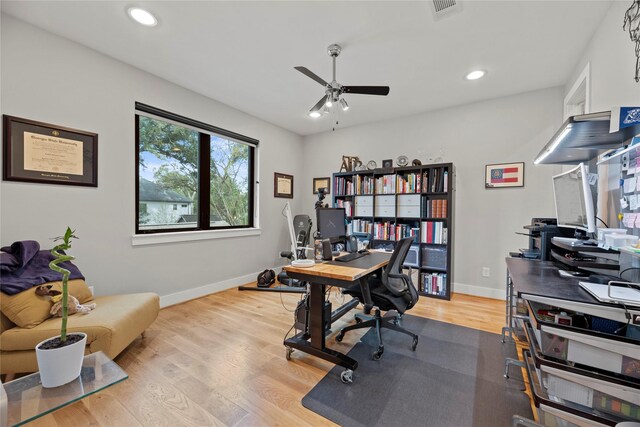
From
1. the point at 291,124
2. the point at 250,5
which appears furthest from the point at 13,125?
the point at 291,124

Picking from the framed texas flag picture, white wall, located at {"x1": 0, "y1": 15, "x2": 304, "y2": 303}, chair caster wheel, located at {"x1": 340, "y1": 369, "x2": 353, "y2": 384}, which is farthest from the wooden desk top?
the framed texas flag picture

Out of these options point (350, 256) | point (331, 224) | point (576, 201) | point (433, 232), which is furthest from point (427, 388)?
point (433, 232)

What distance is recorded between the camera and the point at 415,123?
3971mm

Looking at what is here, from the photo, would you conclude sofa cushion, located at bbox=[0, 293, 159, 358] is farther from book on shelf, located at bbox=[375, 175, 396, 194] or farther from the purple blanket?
book on shelf, located at bbox=[375, 175, 396, 194]

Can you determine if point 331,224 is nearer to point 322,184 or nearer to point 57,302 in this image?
point 57,302

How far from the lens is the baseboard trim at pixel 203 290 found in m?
3.10

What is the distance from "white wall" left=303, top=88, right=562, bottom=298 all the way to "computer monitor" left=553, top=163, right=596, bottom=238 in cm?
145

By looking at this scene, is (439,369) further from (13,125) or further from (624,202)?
(13,125)

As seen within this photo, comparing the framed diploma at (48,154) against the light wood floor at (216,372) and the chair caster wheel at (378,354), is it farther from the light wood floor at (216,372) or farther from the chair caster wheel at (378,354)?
the chair caster wheel at (378,354)

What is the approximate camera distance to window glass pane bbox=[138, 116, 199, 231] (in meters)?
3.01

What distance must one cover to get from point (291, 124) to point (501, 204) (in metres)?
3.50

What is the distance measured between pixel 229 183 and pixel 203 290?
5.34 ft

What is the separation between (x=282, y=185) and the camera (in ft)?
15.6

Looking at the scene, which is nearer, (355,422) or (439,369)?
(355,422)
